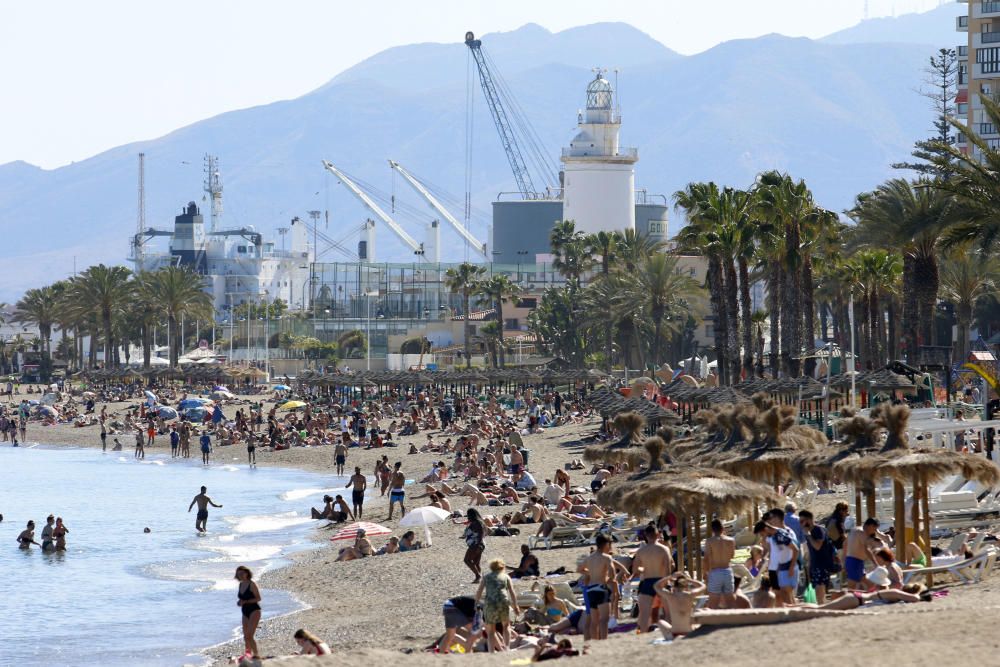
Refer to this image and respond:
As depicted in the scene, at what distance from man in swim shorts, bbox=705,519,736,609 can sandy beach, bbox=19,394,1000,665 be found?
73 centimetres

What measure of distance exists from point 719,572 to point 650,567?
1.98 feet

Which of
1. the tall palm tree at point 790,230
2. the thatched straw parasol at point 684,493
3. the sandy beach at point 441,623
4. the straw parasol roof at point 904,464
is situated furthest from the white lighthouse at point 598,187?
the straw parasol roof at point 904,464

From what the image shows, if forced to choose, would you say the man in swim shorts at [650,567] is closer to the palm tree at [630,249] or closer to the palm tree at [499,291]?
the palm tree at [630,249]

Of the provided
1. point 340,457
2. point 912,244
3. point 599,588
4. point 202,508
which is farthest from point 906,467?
point 340,457

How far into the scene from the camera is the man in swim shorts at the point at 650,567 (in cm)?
1244

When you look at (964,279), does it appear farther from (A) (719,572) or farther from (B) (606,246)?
(A) (719,572)

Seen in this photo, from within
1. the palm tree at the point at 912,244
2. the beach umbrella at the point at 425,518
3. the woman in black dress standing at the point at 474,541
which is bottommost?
the beach umbrella at the point at 425,518

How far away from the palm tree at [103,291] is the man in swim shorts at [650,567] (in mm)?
75729

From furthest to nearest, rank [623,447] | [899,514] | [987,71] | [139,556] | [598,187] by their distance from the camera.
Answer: [598,187] < [987,71] < [139,556] < [623,447] < [899,514]

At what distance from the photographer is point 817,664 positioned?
9.60 m

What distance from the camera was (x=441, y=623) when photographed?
55.5ft

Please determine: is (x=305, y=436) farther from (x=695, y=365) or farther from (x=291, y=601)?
(x=291, y=601)

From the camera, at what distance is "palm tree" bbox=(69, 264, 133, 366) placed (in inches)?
3332

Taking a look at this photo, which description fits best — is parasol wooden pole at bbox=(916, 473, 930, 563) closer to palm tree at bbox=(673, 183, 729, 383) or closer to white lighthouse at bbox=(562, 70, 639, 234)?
palm tree at bbox=(673, 183, 729, 383)
